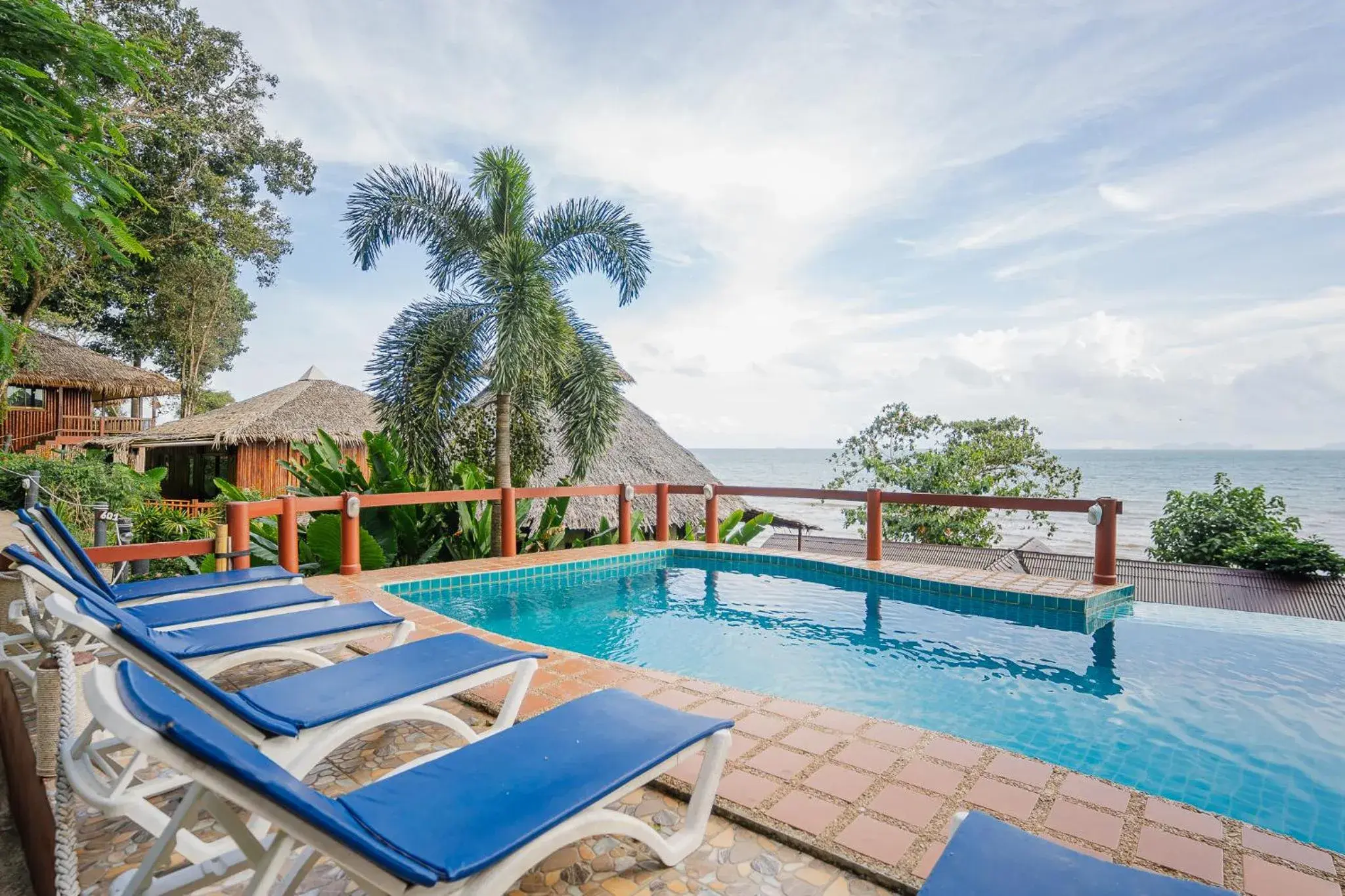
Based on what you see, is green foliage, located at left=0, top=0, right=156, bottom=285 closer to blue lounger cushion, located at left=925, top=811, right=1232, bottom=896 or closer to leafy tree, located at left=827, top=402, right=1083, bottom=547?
blue lounger cushion, located at left=925, top=811, right=1232, bottom=896

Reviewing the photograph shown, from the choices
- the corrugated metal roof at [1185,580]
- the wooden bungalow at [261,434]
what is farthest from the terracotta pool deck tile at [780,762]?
the wooden bungalow at [261,434]

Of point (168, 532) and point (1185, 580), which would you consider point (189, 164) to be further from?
point (1185, 580)

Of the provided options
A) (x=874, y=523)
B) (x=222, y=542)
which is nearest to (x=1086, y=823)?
(x=874, y=523)

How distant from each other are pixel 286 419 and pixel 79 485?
5.75 m

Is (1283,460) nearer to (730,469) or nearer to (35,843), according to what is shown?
Result: (730,469)

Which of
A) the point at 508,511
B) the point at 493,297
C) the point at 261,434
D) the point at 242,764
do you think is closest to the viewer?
the point at 242,764

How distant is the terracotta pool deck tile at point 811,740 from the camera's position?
2.80 meters

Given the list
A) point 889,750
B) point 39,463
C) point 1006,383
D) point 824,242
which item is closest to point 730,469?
point 1006,383

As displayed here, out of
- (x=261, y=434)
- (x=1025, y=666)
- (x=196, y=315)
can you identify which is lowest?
(x=1025, y=666)

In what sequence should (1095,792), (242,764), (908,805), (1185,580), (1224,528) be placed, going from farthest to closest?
(1224,528) < (1185,580) < (1095,792) < (908,805) < (242,764)

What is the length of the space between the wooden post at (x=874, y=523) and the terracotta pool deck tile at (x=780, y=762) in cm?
510

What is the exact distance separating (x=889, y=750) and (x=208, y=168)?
2126 centimetres

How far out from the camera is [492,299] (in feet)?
28.1

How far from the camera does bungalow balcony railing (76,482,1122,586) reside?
503cm
